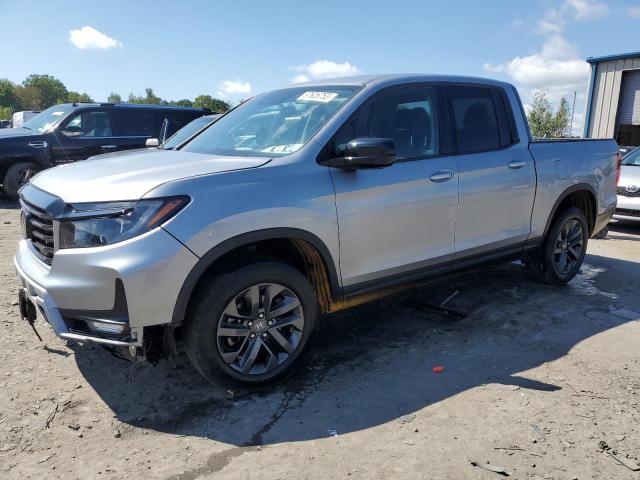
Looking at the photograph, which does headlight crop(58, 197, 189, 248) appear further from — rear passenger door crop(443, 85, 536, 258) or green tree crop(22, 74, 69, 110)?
green tree crop(22, 74, 69, 110)

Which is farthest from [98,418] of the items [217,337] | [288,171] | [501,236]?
[501,236]

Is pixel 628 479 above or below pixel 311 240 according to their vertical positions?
below

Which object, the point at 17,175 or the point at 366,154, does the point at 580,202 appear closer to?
the point at 366,154

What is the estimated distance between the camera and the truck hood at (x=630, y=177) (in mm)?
8531

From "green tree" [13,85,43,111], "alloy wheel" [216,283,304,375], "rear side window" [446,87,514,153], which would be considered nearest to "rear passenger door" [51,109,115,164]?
"rear side window" [446,87,514,153]

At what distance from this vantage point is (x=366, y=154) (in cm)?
322

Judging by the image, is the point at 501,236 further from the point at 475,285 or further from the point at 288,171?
the point at 288,171

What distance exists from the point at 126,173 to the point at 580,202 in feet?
14.6

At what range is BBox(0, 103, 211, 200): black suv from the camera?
10102 millimetres

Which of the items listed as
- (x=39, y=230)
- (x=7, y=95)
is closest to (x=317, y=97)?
(x=39, y=230)

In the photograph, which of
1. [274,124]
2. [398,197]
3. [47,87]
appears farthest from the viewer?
[47,87]

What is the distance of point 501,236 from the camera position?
178 inches

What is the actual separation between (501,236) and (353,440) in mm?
2443

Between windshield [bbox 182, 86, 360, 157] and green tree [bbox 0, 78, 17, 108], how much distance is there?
121 m
